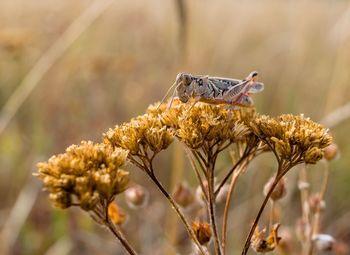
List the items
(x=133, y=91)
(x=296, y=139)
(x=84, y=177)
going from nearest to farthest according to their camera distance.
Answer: (x=84, y=177) < (x=296, y=139) < (x=133, y=91)

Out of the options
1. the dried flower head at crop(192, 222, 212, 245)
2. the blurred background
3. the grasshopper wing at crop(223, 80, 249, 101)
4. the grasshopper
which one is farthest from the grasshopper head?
the blurred background

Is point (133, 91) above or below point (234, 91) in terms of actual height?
above

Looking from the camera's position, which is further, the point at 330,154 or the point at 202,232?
the point at 330,154

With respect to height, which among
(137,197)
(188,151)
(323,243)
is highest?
(137,197)

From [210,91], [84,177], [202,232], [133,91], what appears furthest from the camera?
[133,91]

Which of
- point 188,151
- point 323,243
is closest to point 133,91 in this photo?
point 323,243

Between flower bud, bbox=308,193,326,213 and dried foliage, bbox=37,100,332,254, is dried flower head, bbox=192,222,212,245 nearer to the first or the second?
dried foliage, bbox=37,100,332,254

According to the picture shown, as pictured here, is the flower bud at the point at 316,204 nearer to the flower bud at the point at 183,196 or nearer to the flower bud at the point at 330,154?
the flower bud at the point at 330,154

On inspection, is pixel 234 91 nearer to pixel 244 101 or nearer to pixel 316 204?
pixel 244 101
